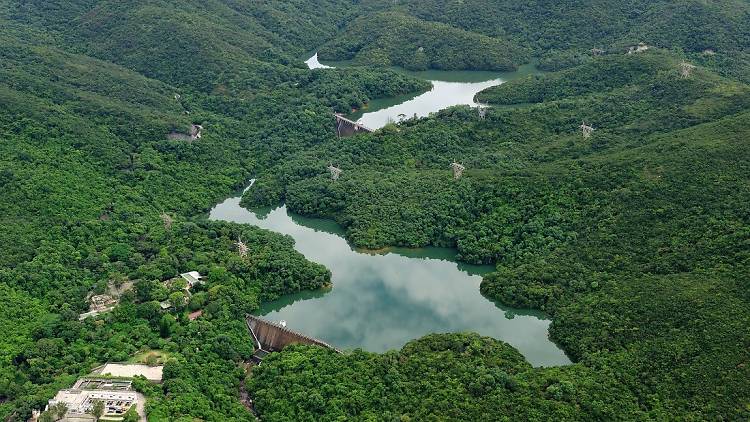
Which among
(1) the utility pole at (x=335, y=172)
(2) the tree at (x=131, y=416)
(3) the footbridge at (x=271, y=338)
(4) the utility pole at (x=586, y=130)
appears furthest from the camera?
(4) the utility pole at (x=586, y=130)

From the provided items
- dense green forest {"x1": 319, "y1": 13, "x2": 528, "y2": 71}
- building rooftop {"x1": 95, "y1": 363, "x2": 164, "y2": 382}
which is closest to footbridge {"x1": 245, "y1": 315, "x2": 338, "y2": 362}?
building rooftop {"x1": 95, "y1": 363, "x2": 164, "y2": 382}

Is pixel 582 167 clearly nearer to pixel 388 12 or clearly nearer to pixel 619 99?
pixel 619 99

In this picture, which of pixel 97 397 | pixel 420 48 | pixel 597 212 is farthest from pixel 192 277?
pixel 420 48

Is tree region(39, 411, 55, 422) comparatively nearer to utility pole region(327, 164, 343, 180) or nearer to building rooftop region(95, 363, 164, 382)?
building rooftop region(95, 363, 164, 382)

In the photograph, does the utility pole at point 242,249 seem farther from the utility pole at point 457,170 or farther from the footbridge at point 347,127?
the footbridge at point 347,127

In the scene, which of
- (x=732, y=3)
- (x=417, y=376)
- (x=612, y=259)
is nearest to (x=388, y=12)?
(x=732, y=3)

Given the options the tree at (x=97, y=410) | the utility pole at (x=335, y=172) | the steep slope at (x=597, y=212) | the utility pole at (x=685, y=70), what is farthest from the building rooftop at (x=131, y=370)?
the utility pole at (x=685, y=70)
